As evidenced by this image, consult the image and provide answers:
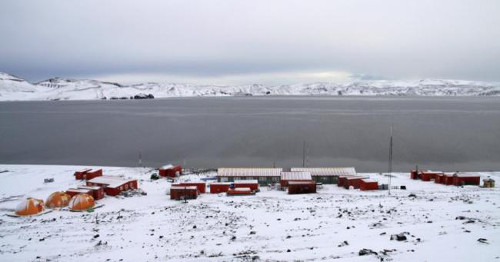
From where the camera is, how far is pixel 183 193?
2666 cm

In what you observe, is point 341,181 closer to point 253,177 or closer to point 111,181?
point 253,177

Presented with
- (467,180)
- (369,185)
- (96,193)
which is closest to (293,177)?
(369,185)

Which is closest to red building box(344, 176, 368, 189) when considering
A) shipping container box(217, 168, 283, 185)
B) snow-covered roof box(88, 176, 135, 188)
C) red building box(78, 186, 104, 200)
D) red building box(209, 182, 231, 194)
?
shipping container box(217, 168, 283, 185)

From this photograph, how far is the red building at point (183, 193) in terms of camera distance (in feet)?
87.2

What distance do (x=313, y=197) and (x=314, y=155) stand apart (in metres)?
24.0

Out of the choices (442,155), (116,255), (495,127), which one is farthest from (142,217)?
(495,127)

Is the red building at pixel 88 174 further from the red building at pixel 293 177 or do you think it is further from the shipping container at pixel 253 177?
the red building at pixel 293 177

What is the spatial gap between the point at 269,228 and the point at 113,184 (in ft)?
52.2

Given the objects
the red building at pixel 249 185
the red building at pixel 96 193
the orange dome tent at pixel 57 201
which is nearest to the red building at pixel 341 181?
the red building at pixel 249 185

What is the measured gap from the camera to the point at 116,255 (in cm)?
1506

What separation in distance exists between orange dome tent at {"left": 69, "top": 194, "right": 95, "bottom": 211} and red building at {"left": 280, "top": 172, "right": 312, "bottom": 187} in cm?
1453

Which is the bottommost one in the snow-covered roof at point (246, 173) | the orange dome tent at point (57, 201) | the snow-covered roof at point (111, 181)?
the orange dome tent at point (57, 201)

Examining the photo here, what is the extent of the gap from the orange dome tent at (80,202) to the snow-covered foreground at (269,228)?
75cm

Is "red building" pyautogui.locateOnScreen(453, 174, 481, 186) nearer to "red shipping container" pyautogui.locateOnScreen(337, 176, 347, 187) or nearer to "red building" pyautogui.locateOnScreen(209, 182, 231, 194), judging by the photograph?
"red shipping container" pyautogui.locateOnScreen(337, 176, 347, 187)
